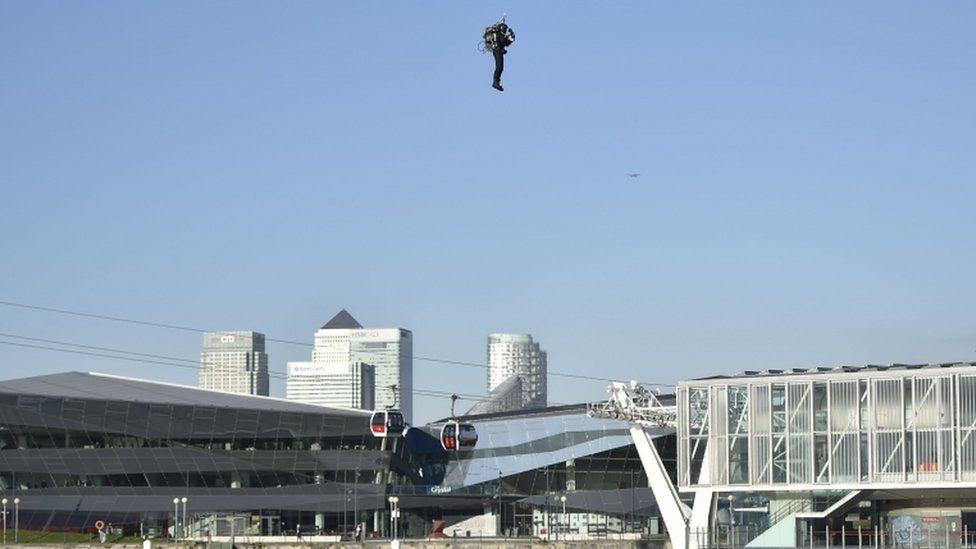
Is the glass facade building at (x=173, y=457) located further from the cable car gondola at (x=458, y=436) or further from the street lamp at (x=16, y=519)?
→ the cable car gondola at (x=458, y=436)

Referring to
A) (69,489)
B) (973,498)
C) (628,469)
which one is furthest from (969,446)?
(69,489)

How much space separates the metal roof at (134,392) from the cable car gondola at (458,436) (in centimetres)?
668

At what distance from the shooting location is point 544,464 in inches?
5768

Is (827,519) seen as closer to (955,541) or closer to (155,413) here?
(955,541)

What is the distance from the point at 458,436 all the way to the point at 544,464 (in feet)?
24.1

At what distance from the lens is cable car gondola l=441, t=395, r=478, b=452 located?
5728 inches

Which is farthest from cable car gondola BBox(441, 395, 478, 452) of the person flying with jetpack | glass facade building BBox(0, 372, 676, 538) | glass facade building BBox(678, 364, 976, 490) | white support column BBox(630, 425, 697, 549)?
the person flying with jetpack

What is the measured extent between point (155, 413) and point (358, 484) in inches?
720

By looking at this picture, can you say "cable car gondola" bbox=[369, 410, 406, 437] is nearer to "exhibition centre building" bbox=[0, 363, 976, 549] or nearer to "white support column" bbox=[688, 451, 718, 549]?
"exhibition centre building" bbox=[0, 363, 976, 549]

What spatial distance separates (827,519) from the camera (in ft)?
349

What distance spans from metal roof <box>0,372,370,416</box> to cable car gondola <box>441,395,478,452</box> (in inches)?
263

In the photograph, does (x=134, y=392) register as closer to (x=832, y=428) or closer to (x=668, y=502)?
(x=668, y=502)

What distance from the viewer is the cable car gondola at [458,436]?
5728 inches

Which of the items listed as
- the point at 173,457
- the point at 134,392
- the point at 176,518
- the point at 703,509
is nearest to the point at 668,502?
the point at 703,509
